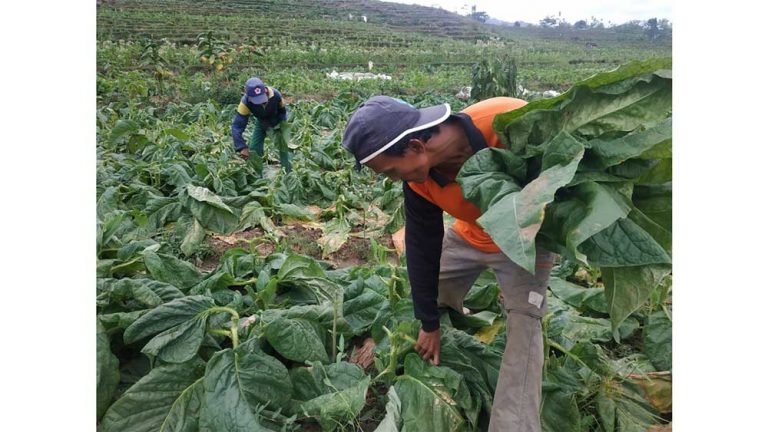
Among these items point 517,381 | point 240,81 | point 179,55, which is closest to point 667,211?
point 517,381

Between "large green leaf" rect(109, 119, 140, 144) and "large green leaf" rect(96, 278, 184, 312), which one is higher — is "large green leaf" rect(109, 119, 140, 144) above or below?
above

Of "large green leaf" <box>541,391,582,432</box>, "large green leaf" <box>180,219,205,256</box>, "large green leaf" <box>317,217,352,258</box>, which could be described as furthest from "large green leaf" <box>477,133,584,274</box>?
"large green leaf" <box>180,219,205,256</box>

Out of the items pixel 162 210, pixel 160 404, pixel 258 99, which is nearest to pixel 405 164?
pixel 160 404

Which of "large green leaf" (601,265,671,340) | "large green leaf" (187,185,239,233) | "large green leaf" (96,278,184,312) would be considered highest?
"large green leaf" (601,265,671,340)

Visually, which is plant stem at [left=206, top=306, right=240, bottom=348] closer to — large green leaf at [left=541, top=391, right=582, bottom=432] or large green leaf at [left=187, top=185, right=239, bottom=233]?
large green leaf at [left=541, top=391, right=582, bottom=432]

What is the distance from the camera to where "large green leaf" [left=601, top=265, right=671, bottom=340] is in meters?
1.65

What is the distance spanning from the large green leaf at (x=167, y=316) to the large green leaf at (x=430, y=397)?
3.35 ft

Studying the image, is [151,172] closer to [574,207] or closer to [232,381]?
[232,381]

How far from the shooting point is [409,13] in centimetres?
4722

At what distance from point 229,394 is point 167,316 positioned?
0.51 m

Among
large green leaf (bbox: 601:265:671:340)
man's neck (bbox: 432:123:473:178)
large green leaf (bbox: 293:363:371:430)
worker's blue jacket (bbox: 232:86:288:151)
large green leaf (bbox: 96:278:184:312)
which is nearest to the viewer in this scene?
large green leaf (bbox: 601:265:671:340)

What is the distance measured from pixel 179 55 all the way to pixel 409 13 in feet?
100

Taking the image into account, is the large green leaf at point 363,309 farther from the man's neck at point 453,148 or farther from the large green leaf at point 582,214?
the large green leaf at point 582,214

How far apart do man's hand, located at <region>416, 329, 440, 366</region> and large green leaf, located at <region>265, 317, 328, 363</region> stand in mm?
478
